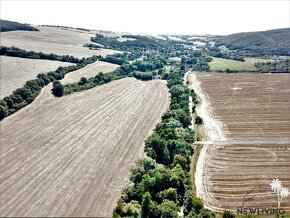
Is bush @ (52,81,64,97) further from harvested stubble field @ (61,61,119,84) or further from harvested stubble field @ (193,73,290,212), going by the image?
harvested stubble field @ (193,73,290,212)

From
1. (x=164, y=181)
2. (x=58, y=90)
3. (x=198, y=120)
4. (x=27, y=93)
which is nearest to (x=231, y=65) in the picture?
(x=198, y=120)

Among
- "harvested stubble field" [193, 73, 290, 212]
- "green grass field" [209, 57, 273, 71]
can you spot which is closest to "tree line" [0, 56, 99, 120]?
"harvested stubble field" [193, 73, 290, 212]

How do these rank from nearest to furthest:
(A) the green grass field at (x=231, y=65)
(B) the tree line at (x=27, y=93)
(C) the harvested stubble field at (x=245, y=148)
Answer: (C) the harvested stubble field at (x=245, y=148) < (B) the tree line at (x=27, y=93) < (A) the green grass field at (x=231, y=65)

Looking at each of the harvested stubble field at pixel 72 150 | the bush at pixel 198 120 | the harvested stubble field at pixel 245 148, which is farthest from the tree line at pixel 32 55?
the bush at pixel 198 120

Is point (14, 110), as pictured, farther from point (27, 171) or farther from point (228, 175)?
point (228, 175)

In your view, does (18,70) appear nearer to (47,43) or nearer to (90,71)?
(90,71)

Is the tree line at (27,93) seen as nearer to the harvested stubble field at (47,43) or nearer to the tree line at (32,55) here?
the tree line at (32,55)

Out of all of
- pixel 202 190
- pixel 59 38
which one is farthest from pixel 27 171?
pixel 59 38
